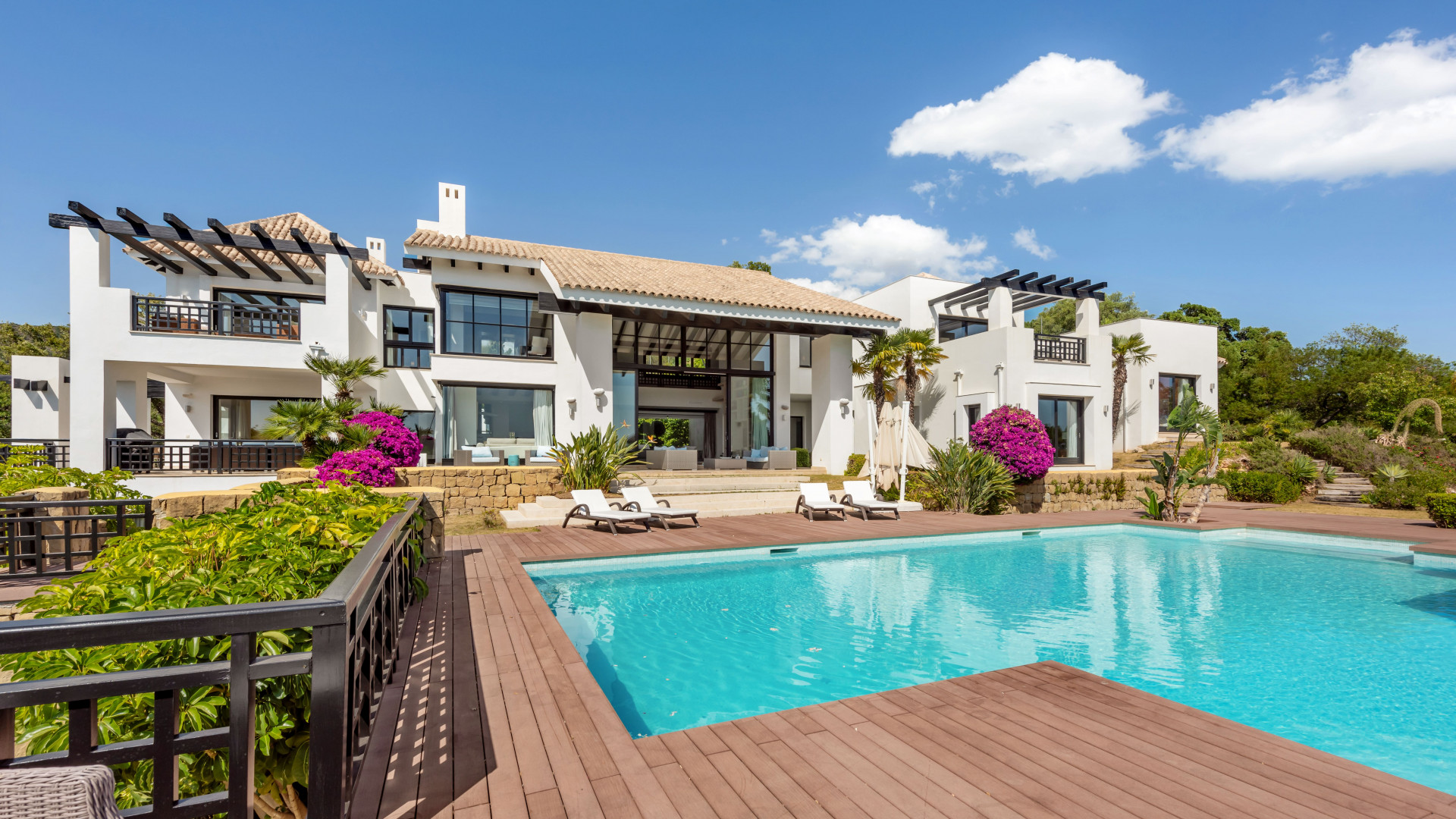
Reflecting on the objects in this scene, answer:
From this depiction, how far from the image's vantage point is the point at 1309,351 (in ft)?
98.9

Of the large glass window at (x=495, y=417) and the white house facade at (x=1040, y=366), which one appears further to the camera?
the white house facade at (x=1040, y=366)

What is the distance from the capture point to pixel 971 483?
13.8 metres

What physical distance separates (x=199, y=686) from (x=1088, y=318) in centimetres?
2154

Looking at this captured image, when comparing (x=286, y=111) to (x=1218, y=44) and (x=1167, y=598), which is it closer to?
(x=1167, y=598)

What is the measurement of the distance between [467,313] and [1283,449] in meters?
26.0

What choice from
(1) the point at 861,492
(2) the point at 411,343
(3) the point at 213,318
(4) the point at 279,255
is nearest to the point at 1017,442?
(1) the point at 861,492

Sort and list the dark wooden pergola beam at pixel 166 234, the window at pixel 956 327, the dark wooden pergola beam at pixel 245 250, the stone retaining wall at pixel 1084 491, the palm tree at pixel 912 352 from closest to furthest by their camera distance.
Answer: the dark wooden pergola beam at pixel 166 234 < the dark wooden pergola beam at pixel 245 250 < the stone retaining wall at pixel 1084 491 < the palm tree at pixel 912 352 < the window at pixel 956 327

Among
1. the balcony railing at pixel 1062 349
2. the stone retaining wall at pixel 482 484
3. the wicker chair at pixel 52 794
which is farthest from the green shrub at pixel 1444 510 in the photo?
the wicker chair at pixel 52 794

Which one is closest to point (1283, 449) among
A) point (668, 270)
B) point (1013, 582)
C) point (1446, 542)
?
point (1446, 542)

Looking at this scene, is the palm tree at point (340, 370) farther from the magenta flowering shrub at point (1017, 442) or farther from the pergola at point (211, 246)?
the magenta flowering shrub at point (1017, 442)

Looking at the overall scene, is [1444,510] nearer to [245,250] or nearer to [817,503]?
[817,503]

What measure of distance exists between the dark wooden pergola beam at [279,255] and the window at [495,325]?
350 cm

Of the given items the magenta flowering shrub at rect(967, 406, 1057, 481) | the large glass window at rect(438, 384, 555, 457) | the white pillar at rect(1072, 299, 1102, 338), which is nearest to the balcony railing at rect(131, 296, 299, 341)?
the large glass window at rect(438, 384, 555, 457)

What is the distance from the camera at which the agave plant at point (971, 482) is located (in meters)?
13.7
